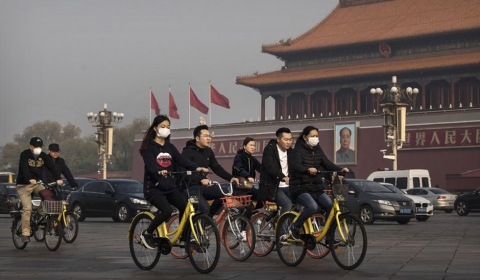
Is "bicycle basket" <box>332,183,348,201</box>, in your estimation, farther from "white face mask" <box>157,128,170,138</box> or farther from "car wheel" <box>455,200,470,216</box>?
"car wheel" <box>455,200,470,216</box>

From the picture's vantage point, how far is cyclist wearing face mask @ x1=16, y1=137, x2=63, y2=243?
13969 millimetres

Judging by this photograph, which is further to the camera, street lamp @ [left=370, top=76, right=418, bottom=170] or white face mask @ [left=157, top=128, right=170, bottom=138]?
street lamp @ [left=370, top=76, right=418, bottom=170]

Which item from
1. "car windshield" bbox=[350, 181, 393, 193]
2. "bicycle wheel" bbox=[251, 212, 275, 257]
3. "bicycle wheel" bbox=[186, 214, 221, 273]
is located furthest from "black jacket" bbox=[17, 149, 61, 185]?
"car windshield" bbox=[350, 181, 393, 193]

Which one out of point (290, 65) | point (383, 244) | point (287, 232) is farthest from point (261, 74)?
point (287, 232)

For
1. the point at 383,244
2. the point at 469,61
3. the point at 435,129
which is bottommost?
the point at 383,244

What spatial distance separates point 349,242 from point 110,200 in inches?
638

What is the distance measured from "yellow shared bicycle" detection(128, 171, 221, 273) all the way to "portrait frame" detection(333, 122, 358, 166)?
4087 centimetres

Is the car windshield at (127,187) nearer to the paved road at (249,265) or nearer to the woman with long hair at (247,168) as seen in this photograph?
the paved road at (249,265)

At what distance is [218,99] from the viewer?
185ft

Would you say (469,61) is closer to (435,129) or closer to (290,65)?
(435,129)

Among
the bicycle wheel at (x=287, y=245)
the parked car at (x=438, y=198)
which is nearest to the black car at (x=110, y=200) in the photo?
the parked car at (x=438, y=198)

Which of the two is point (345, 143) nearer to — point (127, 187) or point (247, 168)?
point (127, 187)

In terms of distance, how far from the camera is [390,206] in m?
24.5

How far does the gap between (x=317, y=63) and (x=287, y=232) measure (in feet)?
168
